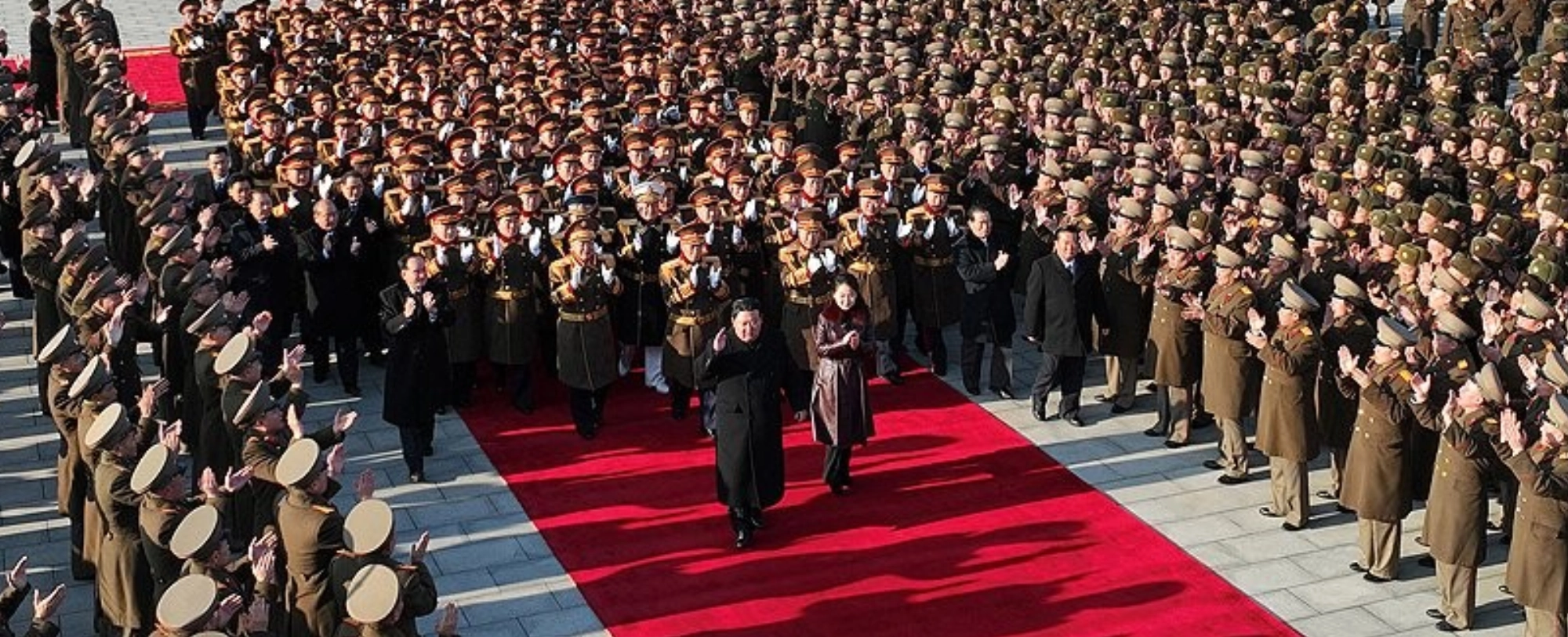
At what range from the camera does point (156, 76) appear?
1251 inches

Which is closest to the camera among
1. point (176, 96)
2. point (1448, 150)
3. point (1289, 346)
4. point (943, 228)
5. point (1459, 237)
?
point (1289, 346)

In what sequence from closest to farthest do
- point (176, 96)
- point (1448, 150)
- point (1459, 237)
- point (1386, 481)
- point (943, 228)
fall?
point (1386, 481) < point (1459, 237) < point (943, 228) < point (1448, 150) < point (176, 96)

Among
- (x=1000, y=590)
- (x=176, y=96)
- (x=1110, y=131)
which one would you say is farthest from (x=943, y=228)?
(x=176, y=96)

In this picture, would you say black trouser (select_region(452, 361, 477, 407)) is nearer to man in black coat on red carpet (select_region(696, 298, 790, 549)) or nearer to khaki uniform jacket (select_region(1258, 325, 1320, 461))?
man in black coat on red carpet (select_region(696, 298, 790, 549))

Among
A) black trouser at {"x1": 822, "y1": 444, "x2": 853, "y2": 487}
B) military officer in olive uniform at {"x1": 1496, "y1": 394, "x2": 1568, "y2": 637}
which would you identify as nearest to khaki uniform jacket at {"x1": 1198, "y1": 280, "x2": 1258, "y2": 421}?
black trouser at {"x1": 822, "y1": 444, "x2": 853, "y2": 487}

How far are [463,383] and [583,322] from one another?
150cm

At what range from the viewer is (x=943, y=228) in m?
18.2

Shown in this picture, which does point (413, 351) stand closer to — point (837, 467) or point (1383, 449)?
point (837, 467)

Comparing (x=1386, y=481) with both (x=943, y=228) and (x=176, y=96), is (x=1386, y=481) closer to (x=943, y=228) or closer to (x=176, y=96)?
(x=943, y=228)

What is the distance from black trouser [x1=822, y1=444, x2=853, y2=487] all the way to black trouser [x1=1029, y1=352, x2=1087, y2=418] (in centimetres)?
218

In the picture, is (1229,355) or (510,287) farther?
(510,287)

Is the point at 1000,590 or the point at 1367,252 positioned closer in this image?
the point at 1000,590

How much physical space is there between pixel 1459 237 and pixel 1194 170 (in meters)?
2.84

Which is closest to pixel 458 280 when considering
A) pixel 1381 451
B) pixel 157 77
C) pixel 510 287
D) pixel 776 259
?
pixel 510 287
